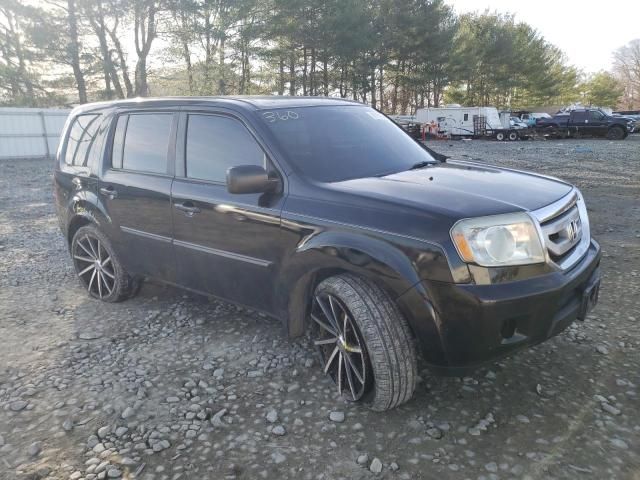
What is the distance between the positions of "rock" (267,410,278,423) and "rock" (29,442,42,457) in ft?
3.95

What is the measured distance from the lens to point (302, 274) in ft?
10.1

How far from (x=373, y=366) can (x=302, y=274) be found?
27.1 inches

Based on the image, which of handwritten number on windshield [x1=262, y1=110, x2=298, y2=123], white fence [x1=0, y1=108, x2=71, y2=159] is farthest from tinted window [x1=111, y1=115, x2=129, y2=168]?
white fence [x1=0, y1=108, x2=71, y2=159]

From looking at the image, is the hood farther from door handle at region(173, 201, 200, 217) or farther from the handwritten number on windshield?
door handle at region(173, 201, 200, 217)

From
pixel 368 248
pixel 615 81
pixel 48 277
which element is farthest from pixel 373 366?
pixel 615 81

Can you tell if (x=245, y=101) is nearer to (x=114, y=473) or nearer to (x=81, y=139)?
(x=81, y=139)

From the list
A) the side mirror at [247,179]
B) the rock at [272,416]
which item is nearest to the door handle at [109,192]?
the side mirror at [247,179]

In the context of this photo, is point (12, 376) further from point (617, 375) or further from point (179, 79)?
point (179, 79)

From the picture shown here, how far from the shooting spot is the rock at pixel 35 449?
105 inches

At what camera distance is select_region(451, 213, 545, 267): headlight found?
8.21ft

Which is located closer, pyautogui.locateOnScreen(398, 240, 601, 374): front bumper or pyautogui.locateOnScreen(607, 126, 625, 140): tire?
pyautogui.locateOnScreen(398, 240, 601, 374): front bumper

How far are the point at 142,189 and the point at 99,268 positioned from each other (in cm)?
117

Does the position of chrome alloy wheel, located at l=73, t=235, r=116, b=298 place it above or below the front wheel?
below

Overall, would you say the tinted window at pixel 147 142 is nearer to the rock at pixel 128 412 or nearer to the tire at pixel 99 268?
the tire at pixel 99 268
